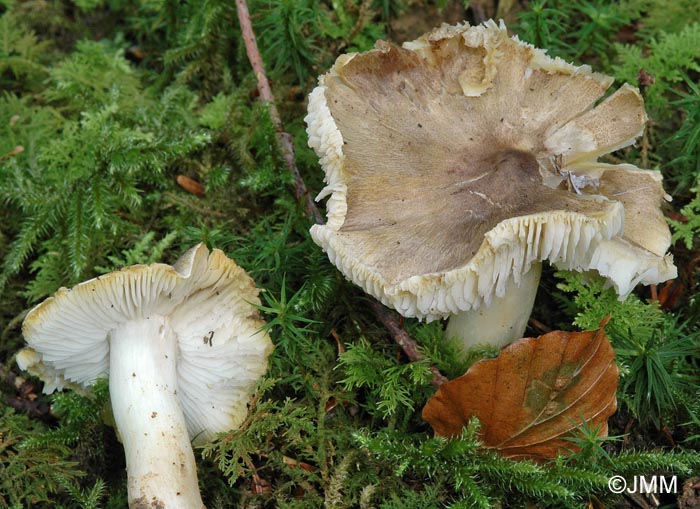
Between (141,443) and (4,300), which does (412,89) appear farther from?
(4,300)

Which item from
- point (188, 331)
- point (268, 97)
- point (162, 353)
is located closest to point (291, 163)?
point (268, 97)

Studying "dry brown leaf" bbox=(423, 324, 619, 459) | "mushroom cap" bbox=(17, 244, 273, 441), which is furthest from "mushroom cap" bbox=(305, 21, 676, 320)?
"mushroom cap" bbox=(17, 244, 273, 441)

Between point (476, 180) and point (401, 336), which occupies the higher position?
point (476, 180)

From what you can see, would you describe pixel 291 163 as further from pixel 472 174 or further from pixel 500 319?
pixel 500 319

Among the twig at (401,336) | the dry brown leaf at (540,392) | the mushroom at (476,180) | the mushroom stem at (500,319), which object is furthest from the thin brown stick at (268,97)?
the dry brown leaf at (540,392)

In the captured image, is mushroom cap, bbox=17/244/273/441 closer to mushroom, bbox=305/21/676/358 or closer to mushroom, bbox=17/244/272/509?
mushroom, bbox=17/244/272/509

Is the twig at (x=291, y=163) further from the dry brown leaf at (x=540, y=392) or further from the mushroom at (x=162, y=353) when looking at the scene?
the mushroom at (x=162, y=353)
